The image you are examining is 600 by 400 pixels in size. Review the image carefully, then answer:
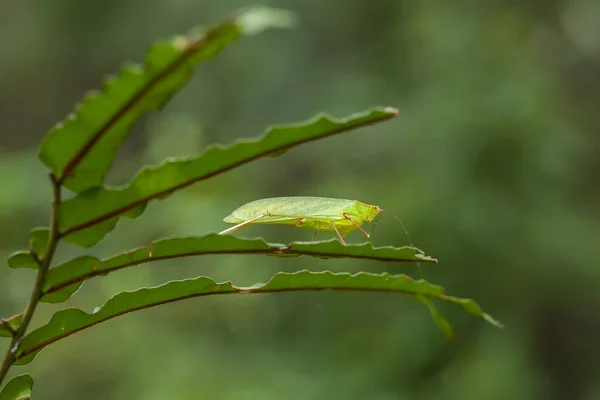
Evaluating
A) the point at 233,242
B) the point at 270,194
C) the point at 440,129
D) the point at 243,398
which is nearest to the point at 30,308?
the point at 233,242

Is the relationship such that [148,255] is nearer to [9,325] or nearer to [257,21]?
[9,325]

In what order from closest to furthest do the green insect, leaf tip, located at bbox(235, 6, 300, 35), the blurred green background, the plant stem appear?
leaf tip, located at bbox(235, 6, 300, 35), the plant stem, the green insect, the blurred green background

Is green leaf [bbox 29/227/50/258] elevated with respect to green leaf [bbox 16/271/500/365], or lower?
elevated

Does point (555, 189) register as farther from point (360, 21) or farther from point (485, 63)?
point (360, 21)

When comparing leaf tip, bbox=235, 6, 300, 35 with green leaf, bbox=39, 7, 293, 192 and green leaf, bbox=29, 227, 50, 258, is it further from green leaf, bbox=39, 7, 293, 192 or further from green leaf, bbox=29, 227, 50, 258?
green leaf, bbox=29, 227, 50, 258

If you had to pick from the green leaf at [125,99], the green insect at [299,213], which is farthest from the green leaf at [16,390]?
the green insect at [299,213]

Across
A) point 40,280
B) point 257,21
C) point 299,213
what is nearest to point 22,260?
point 40,280

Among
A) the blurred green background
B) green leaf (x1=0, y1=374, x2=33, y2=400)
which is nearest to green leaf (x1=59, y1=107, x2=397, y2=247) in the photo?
green leaf (x1=0, y1=374, x2=33, y2=400)
